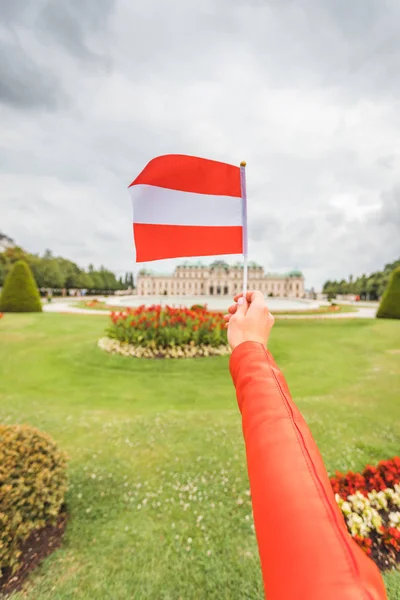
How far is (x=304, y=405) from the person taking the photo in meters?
6.42

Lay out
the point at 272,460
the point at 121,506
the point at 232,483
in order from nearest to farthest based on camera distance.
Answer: the point at 272,460, the point at 121,506, the point at 232,483

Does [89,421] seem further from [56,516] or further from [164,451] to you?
[56,516]

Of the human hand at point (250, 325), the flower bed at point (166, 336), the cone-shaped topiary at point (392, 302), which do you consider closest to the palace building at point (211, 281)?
the cone-shaped topiary at point (392, 302)

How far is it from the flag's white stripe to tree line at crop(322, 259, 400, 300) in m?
58.7

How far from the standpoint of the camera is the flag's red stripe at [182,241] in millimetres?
2656

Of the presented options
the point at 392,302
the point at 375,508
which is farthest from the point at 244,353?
the point at 392,302

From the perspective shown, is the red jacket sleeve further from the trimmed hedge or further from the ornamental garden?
the trimmed hedge

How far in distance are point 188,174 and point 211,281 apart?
3398 inches

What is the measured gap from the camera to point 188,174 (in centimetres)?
259

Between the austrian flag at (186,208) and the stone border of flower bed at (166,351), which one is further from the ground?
the austrian flag at (186,208)

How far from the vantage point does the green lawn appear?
2.81m

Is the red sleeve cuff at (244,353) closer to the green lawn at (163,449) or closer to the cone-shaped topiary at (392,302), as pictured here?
the green lawn at (163,449)

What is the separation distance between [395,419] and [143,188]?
5.94 meters

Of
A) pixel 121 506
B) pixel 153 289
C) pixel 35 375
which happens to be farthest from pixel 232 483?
pixel 153 289
